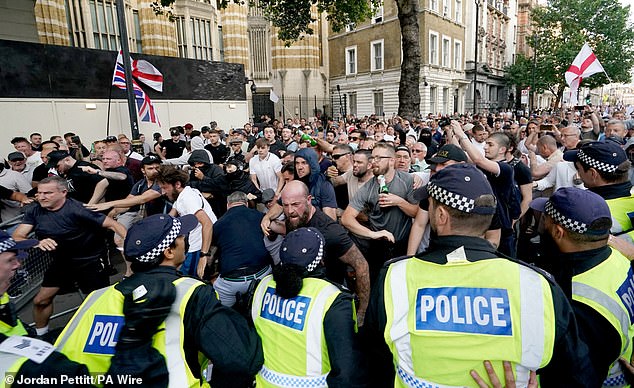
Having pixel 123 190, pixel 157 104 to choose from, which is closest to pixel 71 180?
pixel 123 190

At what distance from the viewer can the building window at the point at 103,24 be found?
1867cm

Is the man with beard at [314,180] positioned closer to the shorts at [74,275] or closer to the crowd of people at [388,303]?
the crowd of people at [388,303]

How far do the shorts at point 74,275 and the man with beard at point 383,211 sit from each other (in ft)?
9.07

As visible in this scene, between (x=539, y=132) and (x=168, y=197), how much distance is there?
7.59 meters

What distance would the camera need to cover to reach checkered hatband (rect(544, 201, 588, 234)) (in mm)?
1781

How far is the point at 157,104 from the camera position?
543 inches

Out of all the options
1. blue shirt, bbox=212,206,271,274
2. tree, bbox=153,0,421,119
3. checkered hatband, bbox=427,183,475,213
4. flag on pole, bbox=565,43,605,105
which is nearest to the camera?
checkered hatband, bbox=427,183,475,213

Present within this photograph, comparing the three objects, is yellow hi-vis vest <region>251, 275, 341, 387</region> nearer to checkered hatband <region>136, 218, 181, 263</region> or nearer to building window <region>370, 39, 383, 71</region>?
checkered hatband <region>136, 218, 181, 263</region>

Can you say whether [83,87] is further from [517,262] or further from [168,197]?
[517,262]

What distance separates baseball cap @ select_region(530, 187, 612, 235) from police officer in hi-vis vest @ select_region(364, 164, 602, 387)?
1.62 feet

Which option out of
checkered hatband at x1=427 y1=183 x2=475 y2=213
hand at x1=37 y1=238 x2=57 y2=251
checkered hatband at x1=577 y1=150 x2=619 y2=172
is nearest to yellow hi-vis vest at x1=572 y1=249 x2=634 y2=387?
checkered hatband at x1=427 y1=183 x2=475 y2=213

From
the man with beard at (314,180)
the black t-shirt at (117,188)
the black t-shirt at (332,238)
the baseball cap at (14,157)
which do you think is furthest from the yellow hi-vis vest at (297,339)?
the baseball cap at (14,157)

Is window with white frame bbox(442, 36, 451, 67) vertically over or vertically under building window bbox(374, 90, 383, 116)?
over

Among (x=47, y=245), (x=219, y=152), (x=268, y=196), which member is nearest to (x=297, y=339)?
(x=47, y=245)
